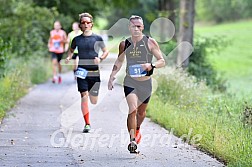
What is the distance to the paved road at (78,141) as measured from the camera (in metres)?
9.02

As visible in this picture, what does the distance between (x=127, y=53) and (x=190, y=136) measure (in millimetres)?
2133

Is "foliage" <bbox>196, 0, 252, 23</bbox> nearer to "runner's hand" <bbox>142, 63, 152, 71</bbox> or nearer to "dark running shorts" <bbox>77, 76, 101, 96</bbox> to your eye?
"dark running shorts" <bbox>77, 76, 101, 96</bbox>

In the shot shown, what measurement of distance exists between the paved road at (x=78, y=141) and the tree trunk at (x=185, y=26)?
6.17 metres

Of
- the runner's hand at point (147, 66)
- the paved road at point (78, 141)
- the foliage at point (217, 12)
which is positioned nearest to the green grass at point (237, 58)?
the foliage at point (217, 12)

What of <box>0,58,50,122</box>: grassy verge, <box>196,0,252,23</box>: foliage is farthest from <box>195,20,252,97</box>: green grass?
<box>0,58,50,122</box>: grassy verge

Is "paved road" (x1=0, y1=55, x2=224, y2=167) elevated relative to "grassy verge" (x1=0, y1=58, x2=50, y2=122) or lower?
elevated

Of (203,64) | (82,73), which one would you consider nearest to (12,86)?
(82,73)

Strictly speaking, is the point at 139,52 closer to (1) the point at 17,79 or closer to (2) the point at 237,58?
(1) the point at 17,79

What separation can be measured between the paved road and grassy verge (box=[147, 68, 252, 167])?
25 centimetres

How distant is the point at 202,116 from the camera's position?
1198 centimetres

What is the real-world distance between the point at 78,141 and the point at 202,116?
2.59 metres

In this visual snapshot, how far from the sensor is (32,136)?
36.6 feet

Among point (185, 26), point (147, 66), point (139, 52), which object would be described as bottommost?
point (185, 26)

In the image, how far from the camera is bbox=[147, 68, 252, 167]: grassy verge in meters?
9.09
